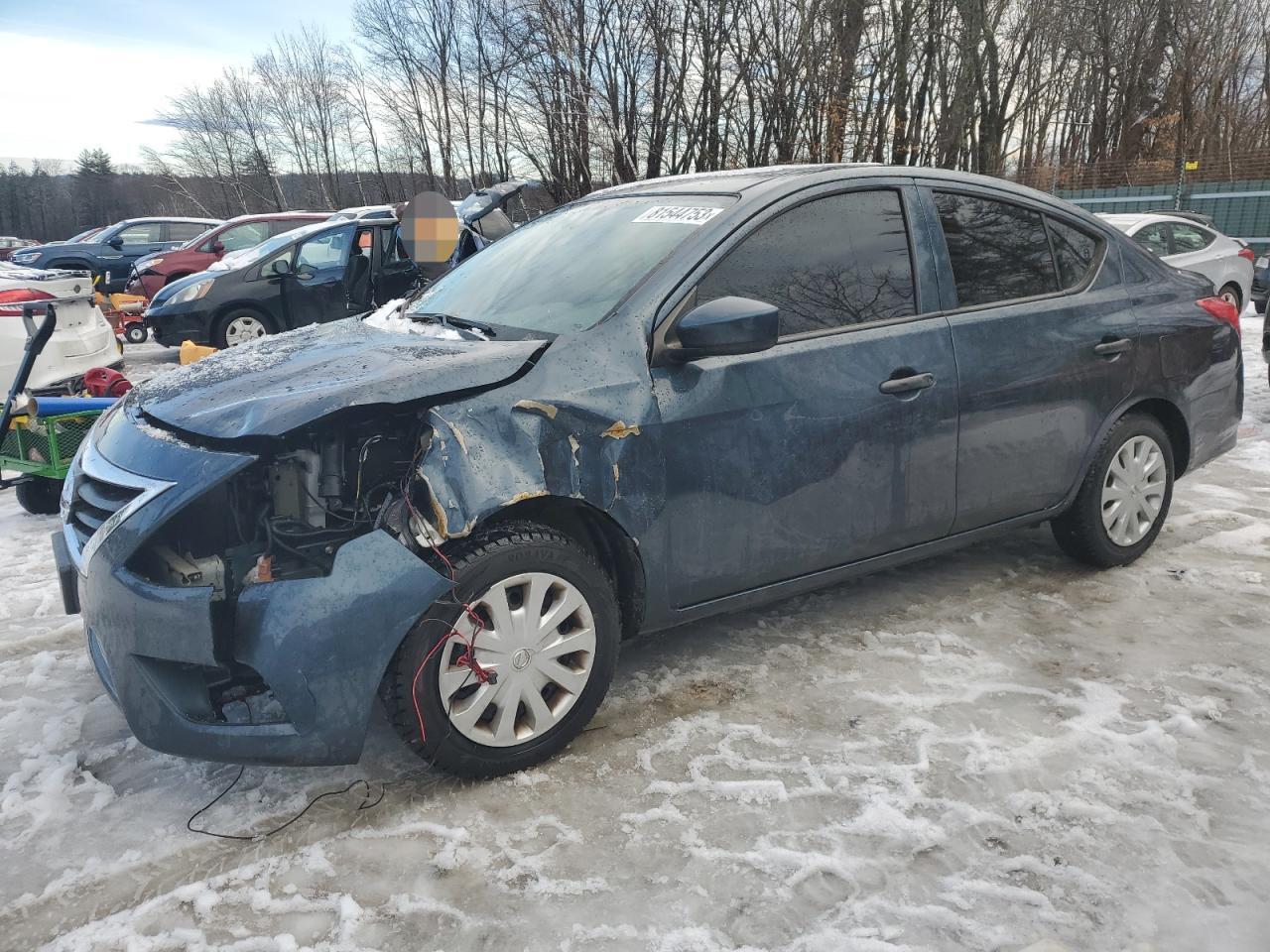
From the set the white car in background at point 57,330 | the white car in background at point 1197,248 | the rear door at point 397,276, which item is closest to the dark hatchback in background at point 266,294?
the rear door at point 397,276

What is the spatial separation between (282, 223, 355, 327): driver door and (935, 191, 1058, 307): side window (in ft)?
27.3

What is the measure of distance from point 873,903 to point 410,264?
323 inches

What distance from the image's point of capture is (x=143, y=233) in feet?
63.1

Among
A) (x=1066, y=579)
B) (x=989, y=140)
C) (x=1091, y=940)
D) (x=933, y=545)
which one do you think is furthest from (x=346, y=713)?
(x=989, y=140)

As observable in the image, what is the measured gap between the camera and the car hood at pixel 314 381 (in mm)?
2385

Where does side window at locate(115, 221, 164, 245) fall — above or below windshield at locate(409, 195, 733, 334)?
above

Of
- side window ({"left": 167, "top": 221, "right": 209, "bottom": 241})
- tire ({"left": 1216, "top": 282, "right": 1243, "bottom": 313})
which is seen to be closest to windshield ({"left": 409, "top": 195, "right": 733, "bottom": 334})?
tire ({"left": 1216, "top": 282, "right": 1243, "bottom": 313})

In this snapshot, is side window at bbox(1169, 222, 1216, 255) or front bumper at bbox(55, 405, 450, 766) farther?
side window at bbox(1169, 222, 1216, 255)

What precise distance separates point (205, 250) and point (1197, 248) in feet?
45.5

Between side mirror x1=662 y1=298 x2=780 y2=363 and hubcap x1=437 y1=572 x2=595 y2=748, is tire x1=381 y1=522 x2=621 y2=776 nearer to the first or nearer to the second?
hubcap x1=437 y1=572 x2=595 y2=748

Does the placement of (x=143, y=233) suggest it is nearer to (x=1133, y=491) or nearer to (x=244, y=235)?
(x=244, y=235)

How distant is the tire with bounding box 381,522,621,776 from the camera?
7.95 feet

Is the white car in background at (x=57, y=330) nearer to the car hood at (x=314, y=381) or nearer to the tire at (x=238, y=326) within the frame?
the car hood at (x=314, y=381)

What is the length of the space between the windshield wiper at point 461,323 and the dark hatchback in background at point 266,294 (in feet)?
24.7
